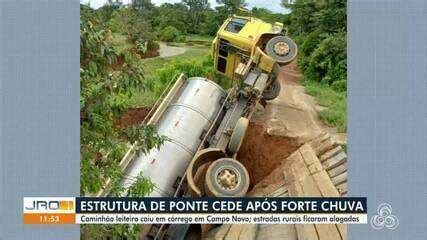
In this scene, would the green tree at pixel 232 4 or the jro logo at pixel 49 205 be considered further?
the green tree at pixel 232 4

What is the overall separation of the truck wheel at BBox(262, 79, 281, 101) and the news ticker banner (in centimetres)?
214

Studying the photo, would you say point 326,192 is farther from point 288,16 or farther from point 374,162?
point 288,16

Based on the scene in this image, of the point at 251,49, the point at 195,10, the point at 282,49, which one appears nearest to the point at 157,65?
the point at 195,10

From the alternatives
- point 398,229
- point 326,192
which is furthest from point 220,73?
point 398,229

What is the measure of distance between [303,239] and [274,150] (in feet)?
6.49

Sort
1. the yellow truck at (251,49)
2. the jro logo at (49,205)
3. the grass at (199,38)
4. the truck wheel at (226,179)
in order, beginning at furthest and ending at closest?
the yellow truck at (251,49)
the grass at (199,38)
the truck wheel at (226,179)
the jro logo at (49,205)

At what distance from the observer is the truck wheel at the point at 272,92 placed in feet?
23.5

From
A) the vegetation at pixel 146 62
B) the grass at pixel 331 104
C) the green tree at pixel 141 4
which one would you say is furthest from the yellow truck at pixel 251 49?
the green tree at pixel 141 4

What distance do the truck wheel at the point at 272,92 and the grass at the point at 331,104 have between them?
12.2 inches

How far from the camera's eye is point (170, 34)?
6.34 metres

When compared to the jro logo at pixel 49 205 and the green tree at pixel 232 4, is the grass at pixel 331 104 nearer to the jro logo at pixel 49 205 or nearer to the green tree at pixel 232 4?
the green tree at pixel 232 4

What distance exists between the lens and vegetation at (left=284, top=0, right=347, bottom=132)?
20.3 ft

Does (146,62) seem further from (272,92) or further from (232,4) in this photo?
(272,92)

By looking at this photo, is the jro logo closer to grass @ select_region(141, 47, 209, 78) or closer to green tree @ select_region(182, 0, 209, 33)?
grass @ select_region(141, 47, 209, 78)
